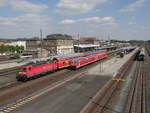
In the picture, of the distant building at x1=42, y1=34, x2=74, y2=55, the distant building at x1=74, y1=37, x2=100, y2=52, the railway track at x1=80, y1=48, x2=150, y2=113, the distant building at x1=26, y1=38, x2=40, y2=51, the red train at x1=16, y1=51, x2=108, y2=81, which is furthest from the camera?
the distant building at x1=74, y1=37, x2=100, y2=52

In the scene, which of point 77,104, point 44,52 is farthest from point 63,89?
point 44,52

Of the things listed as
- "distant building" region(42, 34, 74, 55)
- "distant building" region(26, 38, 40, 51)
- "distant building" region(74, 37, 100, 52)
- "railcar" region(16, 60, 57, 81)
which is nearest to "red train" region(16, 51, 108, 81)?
"railcar" region(16, 60, 57, 81)

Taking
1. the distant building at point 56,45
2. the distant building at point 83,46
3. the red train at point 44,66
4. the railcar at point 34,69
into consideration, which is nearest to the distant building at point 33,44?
the distant building at point 56,45

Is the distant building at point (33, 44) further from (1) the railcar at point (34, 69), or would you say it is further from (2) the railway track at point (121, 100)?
(2) the railway track at point (121, 100)

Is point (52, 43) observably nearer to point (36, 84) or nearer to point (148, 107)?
point (36, 84)

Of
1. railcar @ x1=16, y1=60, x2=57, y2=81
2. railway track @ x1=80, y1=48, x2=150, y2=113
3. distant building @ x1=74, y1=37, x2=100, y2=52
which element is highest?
distant building @ x1=74, y1=37, x2=100, y2=52

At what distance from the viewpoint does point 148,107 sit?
1409 centimetres

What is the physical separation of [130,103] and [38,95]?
11878mm

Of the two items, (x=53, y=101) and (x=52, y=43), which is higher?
(x=52, y=43)

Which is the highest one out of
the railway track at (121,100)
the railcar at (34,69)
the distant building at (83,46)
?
the distant building at (83,46)

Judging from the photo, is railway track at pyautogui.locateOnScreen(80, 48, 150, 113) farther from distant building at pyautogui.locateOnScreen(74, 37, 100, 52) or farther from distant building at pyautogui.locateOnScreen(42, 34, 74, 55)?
distant building at pyautogui.locateOnScreen(42, 34, 74, 55)

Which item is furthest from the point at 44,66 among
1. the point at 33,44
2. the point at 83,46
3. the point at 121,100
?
the point at 33,44

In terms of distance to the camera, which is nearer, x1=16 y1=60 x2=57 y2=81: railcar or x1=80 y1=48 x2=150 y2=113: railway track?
x1=80 y1=48 x2=150 y2=113: railway track

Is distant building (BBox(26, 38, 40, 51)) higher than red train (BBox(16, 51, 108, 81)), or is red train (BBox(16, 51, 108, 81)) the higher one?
distant building (BBox(26, 38, 40, 51))
